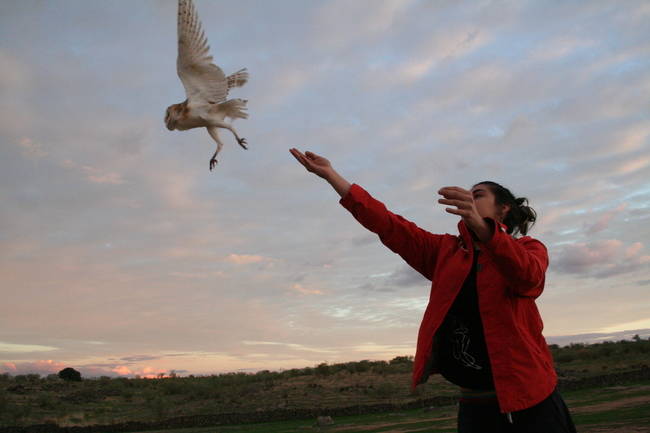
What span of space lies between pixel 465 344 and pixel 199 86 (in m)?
4.18

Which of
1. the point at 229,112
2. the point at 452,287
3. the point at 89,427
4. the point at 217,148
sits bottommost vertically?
the point at 89,427

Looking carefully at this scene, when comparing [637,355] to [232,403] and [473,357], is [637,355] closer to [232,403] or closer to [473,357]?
[232,403]

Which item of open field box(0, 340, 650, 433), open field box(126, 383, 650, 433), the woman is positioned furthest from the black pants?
open field box(0, 340, 650, 433)

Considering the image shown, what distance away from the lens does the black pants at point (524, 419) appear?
2914mm

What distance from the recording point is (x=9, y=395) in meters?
24.3

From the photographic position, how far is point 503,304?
2.98m

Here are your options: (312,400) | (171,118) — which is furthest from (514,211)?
(312,400)

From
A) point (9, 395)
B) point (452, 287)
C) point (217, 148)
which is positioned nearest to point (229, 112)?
point (217, 148)

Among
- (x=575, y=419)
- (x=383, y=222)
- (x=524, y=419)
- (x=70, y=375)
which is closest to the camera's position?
(x=524, y=419)

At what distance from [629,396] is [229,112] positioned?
1215 cm

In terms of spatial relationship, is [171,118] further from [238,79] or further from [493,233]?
[493,233]

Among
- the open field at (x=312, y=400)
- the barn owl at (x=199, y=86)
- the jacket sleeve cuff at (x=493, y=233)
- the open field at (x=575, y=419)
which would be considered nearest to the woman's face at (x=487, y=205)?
the jacket sleeve cuff at (x=493, y=233)

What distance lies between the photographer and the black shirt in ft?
10.3

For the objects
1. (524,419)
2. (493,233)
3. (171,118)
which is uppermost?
(171,118)
